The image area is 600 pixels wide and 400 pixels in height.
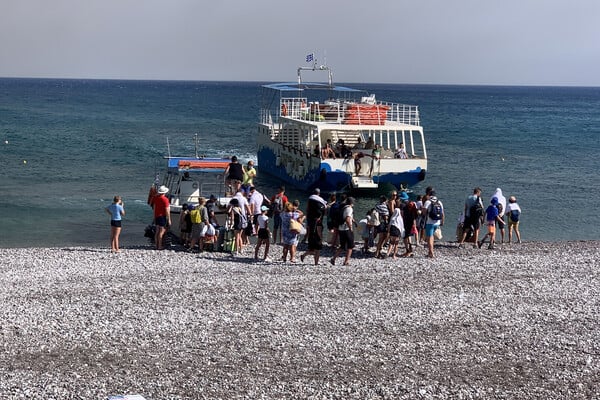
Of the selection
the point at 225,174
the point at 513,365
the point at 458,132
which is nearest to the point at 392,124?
the point at 225,174

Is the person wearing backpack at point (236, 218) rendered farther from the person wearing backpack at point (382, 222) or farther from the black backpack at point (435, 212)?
the black backpack at point (435, 212)

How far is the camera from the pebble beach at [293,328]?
10.5 metres

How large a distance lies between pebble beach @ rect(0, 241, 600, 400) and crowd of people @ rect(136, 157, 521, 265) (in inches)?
21.2

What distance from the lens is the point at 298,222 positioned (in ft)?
54.3

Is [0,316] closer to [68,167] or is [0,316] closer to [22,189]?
[22,189]

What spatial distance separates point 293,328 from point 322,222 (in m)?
4.98

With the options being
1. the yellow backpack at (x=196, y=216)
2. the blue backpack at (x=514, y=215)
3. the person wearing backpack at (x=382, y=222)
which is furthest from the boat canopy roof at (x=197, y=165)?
the blue backpack at (x=514, y=215)

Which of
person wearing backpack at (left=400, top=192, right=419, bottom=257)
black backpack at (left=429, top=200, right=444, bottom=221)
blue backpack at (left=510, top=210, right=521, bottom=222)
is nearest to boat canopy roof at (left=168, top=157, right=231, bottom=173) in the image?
person wearing backpack at (left=400, top=192, right=419, bottom=257)

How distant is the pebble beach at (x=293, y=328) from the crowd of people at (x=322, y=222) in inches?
21.2

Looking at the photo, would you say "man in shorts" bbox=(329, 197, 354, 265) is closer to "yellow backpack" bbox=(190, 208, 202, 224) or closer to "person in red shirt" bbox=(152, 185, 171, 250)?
"yellow backpack" bbox=(190, 208, 202, 224)

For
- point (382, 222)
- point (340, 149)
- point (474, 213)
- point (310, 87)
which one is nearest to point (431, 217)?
point (382, 222)

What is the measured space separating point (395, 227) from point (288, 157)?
683 inches

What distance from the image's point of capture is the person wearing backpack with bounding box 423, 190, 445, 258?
1777 centimetres

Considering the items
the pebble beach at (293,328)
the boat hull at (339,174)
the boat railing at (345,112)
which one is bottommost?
the pebble beach at (293,328)
